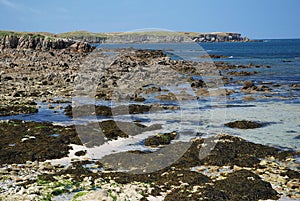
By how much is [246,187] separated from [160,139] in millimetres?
5682

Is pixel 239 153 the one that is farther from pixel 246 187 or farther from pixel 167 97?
pixel 167 97

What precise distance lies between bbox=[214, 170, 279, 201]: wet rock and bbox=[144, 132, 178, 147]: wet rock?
176 inches

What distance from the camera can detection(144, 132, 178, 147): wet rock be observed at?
1488cm

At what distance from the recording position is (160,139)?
50.1ft

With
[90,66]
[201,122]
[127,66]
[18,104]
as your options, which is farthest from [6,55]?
[201,122]

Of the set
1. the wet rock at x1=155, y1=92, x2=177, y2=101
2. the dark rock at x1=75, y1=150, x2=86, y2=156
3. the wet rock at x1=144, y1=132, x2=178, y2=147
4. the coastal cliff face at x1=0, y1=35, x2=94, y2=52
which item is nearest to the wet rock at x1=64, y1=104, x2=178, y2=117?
the wet rock at x1=155, y1=92, x2=177, y2=101

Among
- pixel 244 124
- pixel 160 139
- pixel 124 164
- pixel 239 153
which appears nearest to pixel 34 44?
pixel 244 124

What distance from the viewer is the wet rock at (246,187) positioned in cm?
975

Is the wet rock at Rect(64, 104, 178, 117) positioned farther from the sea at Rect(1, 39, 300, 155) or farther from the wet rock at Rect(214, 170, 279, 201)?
the wet rock at Rect(214, 170, 279, 201)

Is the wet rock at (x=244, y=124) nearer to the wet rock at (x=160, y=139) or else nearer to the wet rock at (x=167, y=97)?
the wet rock at (x=160, y=139)

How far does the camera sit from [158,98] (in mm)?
26562

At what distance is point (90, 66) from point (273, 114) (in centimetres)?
2847

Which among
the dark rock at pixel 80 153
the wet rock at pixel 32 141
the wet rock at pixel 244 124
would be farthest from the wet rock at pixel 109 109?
the dark rock at pixel 80 153

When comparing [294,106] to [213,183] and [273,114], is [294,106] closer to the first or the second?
[273,114]
